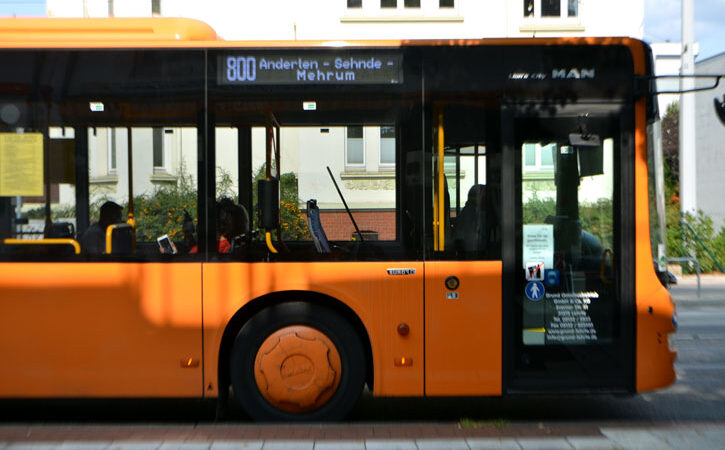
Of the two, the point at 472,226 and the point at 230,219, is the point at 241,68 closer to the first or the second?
the point at 230,219

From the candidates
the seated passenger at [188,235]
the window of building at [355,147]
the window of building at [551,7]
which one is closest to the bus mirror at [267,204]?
the seated passenger at [188,235]

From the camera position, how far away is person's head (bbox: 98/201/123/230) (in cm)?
579

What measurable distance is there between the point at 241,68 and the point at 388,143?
4.11 feet

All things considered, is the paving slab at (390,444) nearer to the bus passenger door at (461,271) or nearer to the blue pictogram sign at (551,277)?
the bus passenger door at (461,271)

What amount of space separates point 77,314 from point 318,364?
182 centimetres

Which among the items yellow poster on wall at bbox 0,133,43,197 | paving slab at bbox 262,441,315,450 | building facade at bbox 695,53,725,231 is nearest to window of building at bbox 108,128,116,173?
yellow poster on wall at bbox 0,133,43,197

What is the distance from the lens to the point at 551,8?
2262 cm

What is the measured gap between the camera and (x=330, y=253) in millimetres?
5836

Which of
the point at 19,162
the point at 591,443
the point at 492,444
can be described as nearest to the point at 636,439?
the point at 591,443

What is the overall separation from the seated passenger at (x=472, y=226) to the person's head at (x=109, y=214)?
8.28 feet

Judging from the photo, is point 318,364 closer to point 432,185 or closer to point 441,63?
point 432,185

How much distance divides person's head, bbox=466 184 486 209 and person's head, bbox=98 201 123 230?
2630 mm

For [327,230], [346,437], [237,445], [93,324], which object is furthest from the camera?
[327,230]

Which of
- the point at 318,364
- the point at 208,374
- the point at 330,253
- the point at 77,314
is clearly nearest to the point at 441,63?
A: the point at 330,253
